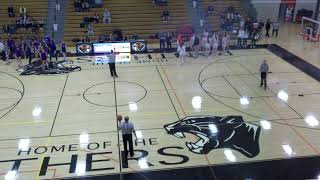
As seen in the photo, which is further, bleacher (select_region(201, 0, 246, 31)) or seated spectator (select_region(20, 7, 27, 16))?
bleacher (select_region(201, 0, 246, 31))

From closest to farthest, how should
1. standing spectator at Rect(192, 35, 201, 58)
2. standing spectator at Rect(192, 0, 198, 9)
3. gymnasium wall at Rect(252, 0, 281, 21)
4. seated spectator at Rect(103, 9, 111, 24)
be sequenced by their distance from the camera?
standing spectator at Rect(192, 35, 201, 58) < seated spectator at Rect(103, 9, 111, 24) < standing spectator at Rect(192, 0, 198, 9) < gymnasium wall at Rect(252, 0, 281, 21)

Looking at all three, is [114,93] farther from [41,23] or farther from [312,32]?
[312,32]

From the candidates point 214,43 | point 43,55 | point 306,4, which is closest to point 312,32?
point 306,4

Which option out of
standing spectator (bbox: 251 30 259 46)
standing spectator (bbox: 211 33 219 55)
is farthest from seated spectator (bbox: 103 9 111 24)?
standing spectator (bbox: 251 30 259 46)

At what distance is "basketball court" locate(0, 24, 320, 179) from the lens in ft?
40.0

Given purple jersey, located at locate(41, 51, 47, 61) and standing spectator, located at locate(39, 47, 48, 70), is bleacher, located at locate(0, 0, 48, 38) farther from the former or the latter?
purple jersey, located at locate(41, 51, 47, 61)

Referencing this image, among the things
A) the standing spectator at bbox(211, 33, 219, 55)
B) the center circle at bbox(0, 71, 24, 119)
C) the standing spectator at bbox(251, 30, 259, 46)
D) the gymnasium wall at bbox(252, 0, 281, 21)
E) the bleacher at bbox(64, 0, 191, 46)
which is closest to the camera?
the center circle at bbox(0, 71, 24, 119)

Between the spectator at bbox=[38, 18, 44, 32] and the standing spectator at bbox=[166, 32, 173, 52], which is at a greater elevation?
the spectator at bbox=[38, 18, 44, 32]

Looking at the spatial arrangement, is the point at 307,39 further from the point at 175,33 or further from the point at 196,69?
the point at 196,69

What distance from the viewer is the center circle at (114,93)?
16953mm

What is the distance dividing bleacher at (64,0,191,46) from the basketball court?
20.7ft

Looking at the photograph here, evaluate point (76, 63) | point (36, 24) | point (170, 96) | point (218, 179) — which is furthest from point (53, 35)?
point (218, 179)

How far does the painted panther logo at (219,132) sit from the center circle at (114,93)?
322 cm

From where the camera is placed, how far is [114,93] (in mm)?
17922
